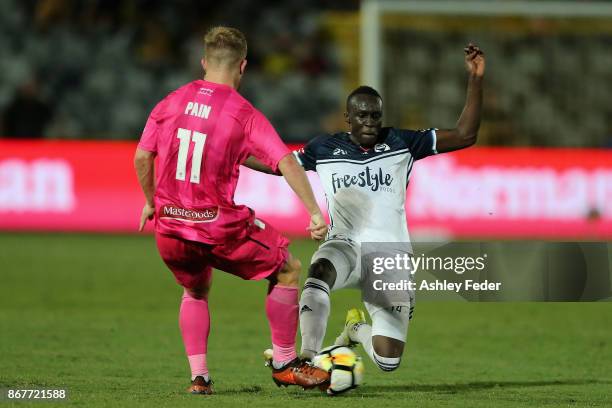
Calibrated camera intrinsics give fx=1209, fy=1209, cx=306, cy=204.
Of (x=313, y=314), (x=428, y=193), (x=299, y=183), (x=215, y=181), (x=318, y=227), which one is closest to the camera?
(x=318, y=227)

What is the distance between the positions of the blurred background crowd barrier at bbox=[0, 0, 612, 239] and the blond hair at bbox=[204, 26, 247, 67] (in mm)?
10648

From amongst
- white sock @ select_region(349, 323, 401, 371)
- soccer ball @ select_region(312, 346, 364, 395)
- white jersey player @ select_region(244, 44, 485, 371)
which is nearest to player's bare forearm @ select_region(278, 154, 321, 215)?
white jersey player @ select_region(244, 44, 485, 371)

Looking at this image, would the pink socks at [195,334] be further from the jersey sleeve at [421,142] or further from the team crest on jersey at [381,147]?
the jersey sleeve at [421,142]

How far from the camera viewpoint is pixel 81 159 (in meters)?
18.0

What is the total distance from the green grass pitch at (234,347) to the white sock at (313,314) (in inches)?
10.9

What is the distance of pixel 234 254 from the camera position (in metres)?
6.60

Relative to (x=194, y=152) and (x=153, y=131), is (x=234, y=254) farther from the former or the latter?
(x=153, y=131)

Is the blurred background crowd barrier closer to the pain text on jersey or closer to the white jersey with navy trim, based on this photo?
the white jersey with navy trim

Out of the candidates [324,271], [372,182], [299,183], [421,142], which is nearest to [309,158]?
[372,182]

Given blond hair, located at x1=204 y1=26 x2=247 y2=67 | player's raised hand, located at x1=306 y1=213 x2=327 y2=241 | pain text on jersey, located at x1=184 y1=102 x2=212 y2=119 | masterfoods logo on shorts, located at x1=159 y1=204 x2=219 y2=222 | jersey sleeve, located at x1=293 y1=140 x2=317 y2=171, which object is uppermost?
blond hair, located at x1=204 y1=26 x2=247 y2=67

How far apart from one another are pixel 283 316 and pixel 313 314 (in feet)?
0.67

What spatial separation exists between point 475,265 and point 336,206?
92 centimetres

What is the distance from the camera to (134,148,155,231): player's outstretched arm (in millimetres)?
6609

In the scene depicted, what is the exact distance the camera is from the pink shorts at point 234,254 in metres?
6.59
